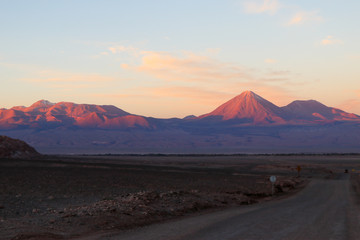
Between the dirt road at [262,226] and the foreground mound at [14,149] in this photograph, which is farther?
the foreground mound at [14,149]

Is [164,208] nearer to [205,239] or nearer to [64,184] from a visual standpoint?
[205,239]

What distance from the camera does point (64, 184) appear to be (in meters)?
42.1

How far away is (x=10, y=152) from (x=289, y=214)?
84.6m

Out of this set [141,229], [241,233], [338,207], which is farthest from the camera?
[338,207]

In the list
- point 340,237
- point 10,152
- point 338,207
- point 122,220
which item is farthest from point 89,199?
point 10,152

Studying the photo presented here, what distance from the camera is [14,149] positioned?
328 ft

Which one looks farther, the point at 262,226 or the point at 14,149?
the point at 14,149

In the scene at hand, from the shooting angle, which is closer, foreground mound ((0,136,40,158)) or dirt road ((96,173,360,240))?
dirt road ((96,173,360,240))

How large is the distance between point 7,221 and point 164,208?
7920mm

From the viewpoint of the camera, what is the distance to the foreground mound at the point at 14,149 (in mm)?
94875

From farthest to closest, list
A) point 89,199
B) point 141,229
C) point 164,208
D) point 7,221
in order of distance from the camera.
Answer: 1. point 89,199
2. point 164,208
3. point 7,221
4. point 141,229

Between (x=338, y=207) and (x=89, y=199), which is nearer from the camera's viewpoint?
(x=338, y=207)

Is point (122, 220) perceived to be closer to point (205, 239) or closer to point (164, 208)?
point (164, 208)

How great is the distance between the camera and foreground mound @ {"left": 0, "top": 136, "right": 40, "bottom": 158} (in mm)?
94875
